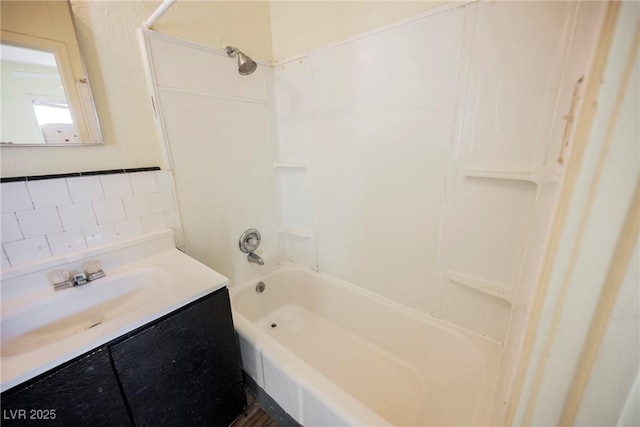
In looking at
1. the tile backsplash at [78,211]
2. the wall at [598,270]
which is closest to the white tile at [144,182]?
the tile backsplash at [78,211]

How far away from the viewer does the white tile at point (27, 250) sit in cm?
90

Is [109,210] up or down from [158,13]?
down

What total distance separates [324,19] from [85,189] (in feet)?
4.77

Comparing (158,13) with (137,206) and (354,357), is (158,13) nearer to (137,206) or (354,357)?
(137,206)

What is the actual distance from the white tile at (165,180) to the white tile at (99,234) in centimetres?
28

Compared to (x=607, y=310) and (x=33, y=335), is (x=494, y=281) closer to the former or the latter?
(x=607, y=310)

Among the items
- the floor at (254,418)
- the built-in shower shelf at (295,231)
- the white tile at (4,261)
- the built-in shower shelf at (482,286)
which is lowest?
the floor at (254,418)

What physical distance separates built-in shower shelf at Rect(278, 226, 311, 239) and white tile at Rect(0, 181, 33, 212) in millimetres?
1288

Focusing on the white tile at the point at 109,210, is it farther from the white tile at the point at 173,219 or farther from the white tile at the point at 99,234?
the white tile at the point at 173,219

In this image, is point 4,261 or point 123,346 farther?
point 4,261

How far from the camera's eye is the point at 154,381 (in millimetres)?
841

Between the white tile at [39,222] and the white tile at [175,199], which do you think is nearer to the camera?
the white tile at [39,222]

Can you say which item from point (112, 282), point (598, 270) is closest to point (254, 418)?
point (112, 282)

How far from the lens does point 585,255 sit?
280 millimetres
